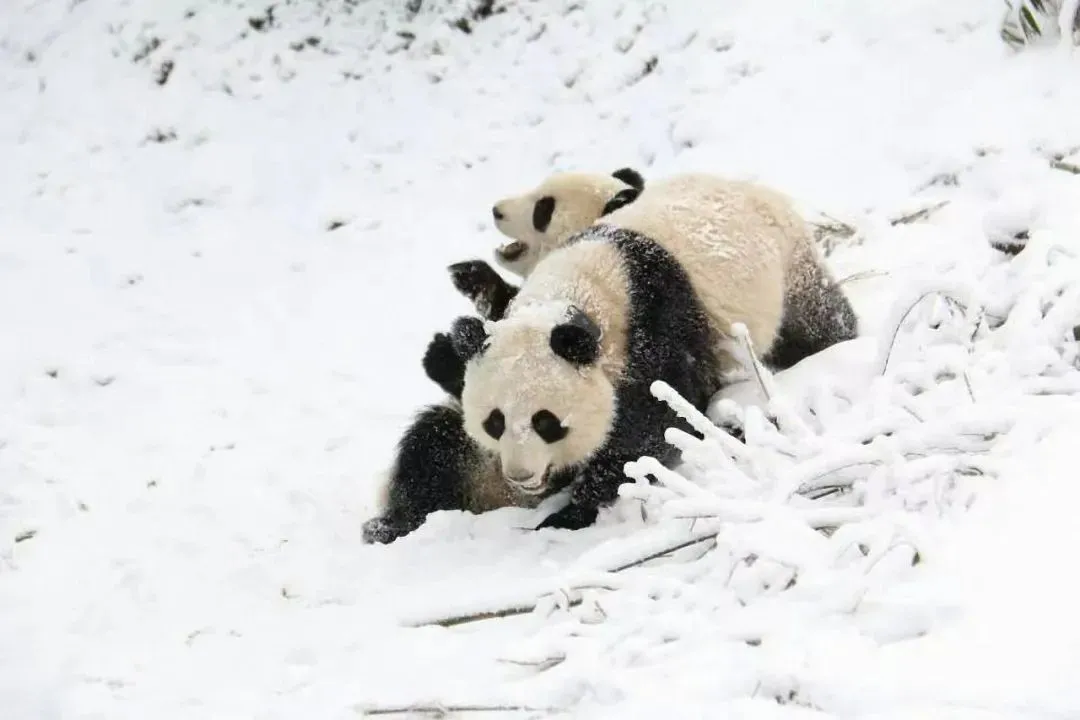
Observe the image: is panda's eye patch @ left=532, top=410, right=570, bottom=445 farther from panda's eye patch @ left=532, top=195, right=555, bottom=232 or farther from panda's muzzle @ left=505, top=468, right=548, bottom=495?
panda's eye patch @ left=532, top=195, right=555, bottom=232

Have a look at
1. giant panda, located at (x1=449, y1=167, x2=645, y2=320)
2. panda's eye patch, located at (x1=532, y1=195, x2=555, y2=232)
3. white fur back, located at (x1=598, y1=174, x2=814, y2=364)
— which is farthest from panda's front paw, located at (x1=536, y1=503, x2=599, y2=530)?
panda's eye patch, located at (x1=532, y1=195, x2=555, y2=232)

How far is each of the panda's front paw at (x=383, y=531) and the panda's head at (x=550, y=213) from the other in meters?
1.59

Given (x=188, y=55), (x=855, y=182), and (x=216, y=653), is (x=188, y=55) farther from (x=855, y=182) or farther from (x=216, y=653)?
(x=216, y=653)

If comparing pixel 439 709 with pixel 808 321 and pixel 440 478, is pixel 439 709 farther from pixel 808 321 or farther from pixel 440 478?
pixel 808 321

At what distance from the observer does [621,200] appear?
14.3 feet

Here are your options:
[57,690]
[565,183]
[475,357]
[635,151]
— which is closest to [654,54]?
[635,151]

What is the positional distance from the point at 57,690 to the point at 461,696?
1.39 m

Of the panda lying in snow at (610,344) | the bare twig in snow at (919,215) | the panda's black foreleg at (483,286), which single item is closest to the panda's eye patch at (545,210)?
the panda's black foreleg at (483,286)

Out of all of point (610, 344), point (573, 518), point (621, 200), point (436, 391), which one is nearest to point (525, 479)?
point (573, 518)

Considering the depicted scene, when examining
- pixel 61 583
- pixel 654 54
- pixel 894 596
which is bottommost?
pixel 61 583

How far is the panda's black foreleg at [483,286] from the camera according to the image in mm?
4273

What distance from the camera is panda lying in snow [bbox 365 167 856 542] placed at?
3.16 meters

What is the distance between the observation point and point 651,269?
3494 mm

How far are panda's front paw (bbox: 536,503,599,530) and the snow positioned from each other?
0.11 metres
